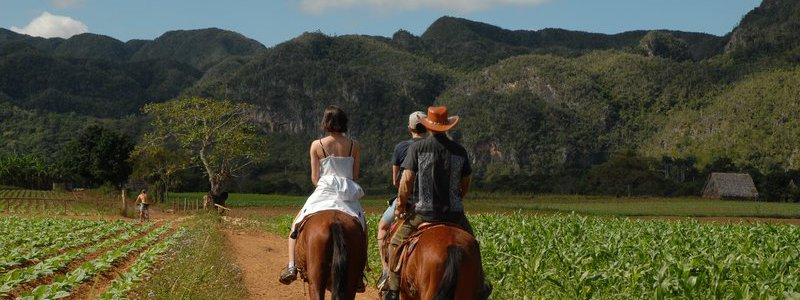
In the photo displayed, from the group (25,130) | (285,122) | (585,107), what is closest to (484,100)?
(585,107)

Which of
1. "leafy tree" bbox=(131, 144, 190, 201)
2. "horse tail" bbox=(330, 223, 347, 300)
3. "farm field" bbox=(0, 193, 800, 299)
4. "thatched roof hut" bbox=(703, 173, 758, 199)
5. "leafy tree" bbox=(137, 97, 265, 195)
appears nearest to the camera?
"farm field" bbox=(0, 193, 800, 299)

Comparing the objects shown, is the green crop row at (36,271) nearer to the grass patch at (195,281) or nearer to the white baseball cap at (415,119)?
the grass patch at (195,281)

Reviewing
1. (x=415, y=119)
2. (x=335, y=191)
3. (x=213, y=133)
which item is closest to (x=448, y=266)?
(x=335, y=191)

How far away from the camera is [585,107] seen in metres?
184

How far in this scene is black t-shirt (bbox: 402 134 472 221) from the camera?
22.8 feet

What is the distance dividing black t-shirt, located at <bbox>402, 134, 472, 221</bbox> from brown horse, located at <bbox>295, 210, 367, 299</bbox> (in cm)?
87

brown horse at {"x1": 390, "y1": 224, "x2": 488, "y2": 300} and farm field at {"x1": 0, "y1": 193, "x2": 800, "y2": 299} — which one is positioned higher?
brown horse at {"x1": 390, "y1": 224, "x2": 488, "y2": 300}

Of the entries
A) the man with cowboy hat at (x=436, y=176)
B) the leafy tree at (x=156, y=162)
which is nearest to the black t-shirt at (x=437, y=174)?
the man with cowboy hat at (x=436, y=176)

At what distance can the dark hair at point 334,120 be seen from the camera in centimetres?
807

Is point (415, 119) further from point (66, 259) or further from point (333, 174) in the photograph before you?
point (66, 259)

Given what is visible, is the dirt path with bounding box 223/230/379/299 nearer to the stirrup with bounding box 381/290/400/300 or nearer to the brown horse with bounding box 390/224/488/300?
Answer: the stirrup with bounding box 381/290/400/300

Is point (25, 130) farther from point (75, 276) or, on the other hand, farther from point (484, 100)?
point (75, 276)

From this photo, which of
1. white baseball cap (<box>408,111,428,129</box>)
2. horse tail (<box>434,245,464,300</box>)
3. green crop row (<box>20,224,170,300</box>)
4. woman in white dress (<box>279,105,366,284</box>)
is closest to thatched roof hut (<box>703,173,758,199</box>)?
green crop row (<box>20,224,170,300</box>)

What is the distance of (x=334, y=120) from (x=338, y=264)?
59.7 inches
